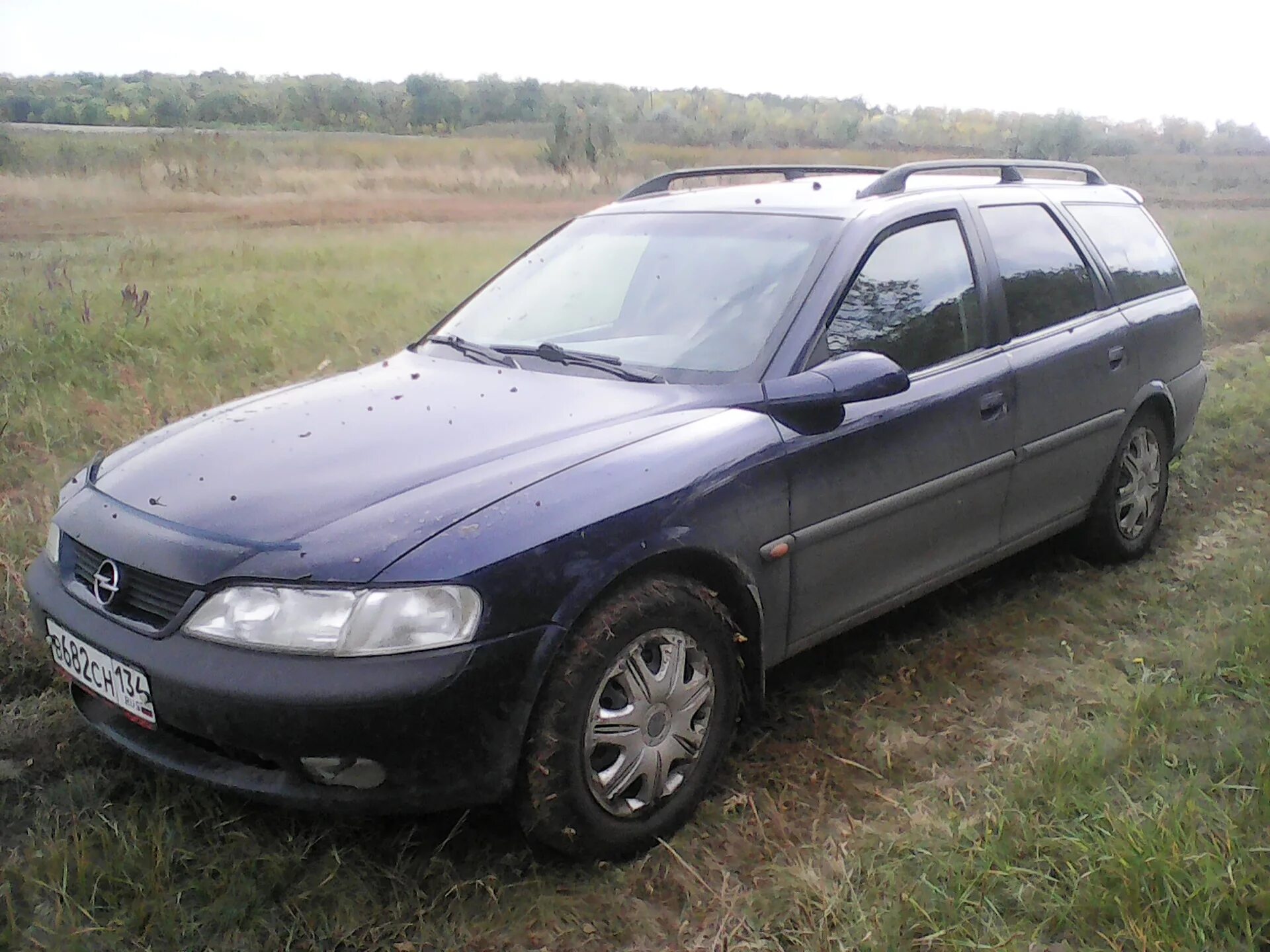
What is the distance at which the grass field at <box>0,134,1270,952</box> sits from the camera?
2.16 metres

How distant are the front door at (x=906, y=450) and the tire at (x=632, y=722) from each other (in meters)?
0.39

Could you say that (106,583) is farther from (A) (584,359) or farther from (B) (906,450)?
(B) (906,450)

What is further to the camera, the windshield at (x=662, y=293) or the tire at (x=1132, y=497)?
the tire at (x=1132, y=497)

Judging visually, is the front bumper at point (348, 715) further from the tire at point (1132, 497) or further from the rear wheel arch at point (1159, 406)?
the rear wheel arch at point (1159, 406)

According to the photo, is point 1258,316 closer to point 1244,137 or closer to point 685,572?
point 1244,137

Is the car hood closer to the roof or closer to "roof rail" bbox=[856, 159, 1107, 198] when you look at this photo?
the roof

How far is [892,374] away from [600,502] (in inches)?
37.1

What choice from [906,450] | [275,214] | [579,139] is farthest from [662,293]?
[579,139]

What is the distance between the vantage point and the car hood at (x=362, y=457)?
2176 mm

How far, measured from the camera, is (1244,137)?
39.0 ft

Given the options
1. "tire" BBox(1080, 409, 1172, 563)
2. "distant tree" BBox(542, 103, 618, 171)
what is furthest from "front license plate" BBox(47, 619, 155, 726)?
"distant tree" BBox(542, 103, 618, 171)

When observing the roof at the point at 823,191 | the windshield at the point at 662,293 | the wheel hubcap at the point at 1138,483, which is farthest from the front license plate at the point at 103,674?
the wheel hubcap at the point at 1138,483

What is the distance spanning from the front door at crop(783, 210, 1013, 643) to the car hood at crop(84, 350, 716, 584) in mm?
463

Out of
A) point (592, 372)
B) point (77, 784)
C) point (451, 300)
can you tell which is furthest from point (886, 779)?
point (451, 300)
